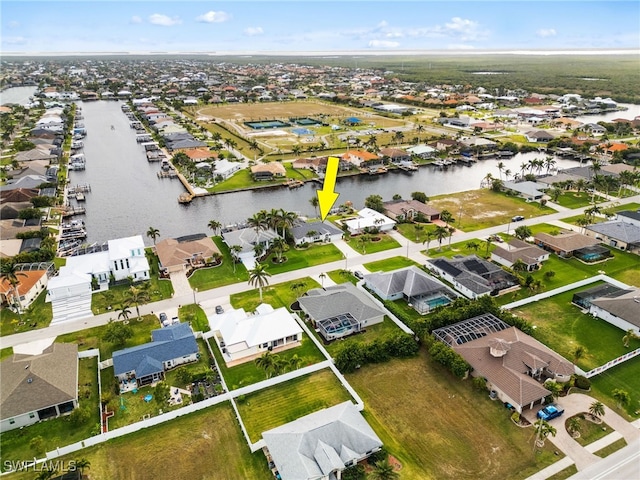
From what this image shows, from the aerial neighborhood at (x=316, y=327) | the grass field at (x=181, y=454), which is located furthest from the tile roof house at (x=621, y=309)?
the grass field at (x=181, y=454)

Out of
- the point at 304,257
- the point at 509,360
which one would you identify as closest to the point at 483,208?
the point at 304,257

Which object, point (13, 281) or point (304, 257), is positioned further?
point (304, 257)

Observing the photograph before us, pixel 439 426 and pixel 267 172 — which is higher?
pixel 267 172

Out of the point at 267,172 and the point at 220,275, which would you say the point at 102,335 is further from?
the point at 267,172

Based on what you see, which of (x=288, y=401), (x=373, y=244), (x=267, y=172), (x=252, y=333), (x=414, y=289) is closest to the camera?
(x=288, y=401)

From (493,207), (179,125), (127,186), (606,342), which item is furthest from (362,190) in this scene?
(179,125)

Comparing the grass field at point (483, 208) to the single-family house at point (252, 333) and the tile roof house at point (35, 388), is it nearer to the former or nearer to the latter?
the single-family house at point (252, 333)

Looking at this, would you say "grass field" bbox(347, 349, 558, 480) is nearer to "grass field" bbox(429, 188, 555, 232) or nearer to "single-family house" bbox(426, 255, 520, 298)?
"single-family house" bbox(426, 255, 520, 298)

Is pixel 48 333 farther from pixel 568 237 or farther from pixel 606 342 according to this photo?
pixel 568 237
